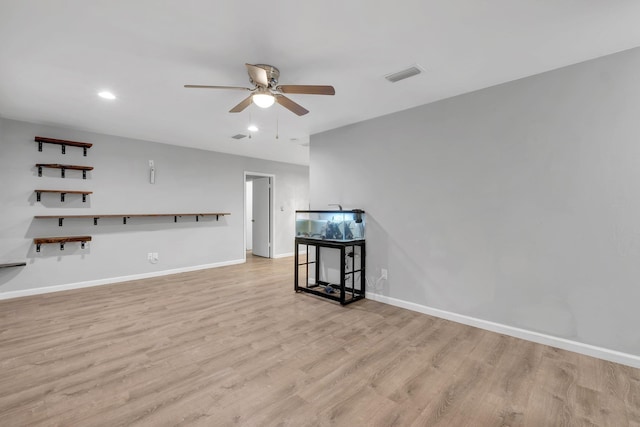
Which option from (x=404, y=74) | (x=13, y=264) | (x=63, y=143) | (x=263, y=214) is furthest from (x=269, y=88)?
(x=263, y=214)

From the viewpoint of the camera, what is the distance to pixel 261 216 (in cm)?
721

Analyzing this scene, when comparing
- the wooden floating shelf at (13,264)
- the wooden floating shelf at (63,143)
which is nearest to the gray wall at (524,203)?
the wooden floating shelf at (63,143)

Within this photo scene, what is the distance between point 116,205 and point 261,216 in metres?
3.16

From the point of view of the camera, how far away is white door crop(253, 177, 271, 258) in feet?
23.0

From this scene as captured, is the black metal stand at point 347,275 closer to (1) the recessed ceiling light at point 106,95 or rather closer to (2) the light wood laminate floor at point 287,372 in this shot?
(2) the light wood laminate floor at point 287,372

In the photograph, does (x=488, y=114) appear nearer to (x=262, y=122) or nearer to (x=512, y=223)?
(x=512, y=223)

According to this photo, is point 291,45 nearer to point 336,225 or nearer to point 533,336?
point 336,225

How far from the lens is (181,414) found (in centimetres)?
168

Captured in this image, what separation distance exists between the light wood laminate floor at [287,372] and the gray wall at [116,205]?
0.98 meters

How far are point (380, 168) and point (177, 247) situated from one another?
13.3ft

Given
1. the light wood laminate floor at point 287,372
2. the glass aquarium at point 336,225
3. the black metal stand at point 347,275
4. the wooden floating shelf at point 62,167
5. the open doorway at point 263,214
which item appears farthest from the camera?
the open doorway at point 263,214

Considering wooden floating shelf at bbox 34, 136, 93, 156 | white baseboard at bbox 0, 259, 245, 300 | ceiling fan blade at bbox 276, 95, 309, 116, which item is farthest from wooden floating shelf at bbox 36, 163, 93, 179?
ceiling fan blade at bbox 276, 95, 309, 116

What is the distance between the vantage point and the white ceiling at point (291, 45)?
178 cm

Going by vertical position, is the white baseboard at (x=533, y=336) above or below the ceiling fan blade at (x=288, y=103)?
below
